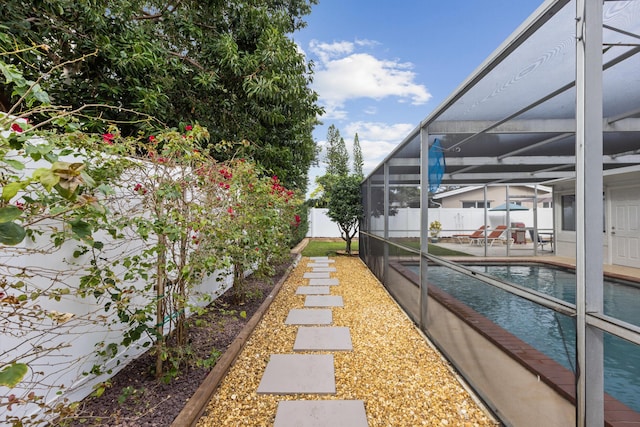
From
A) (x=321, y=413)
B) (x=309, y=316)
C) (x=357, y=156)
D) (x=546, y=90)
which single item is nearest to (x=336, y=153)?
(x=357, y=156)

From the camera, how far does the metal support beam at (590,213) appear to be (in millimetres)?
1376

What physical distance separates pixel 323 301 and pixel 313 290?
0.70 metres

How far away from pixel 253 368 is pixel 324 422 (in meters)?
0.96

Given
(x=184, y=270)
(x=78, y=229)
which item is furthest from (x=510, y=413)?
(x=78, y=229)

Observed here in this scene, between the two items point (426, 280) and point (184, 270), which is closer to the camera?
point (184, 270)

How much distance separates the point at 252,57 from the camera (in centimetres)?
577

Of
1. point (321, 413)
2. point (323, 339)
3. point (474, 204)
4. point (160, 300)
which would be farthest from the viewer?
point (474, 204)

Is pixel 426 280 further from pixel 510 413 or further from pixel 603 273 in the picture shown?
pixel 603 273

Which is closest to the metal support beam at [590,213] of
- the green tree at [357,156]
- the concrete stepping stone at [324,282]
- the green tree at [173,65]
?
the green tree at [173,65]

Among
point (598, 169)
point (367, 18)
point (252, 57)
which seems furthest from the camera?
point (367, 18)

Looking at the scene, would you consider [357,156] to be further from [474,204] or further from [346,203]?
[474,204]

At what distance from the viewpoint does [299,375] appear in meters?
2.60

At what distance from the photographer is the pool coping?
56.7 inches

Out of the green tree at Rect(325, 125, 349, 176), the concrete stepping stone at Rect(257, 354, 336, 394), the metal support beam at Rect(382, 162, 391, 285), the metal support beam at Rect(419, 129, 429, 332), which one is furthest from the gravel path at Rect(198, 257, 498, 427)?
the green tree at Rect(325, 125, 349, 176)
